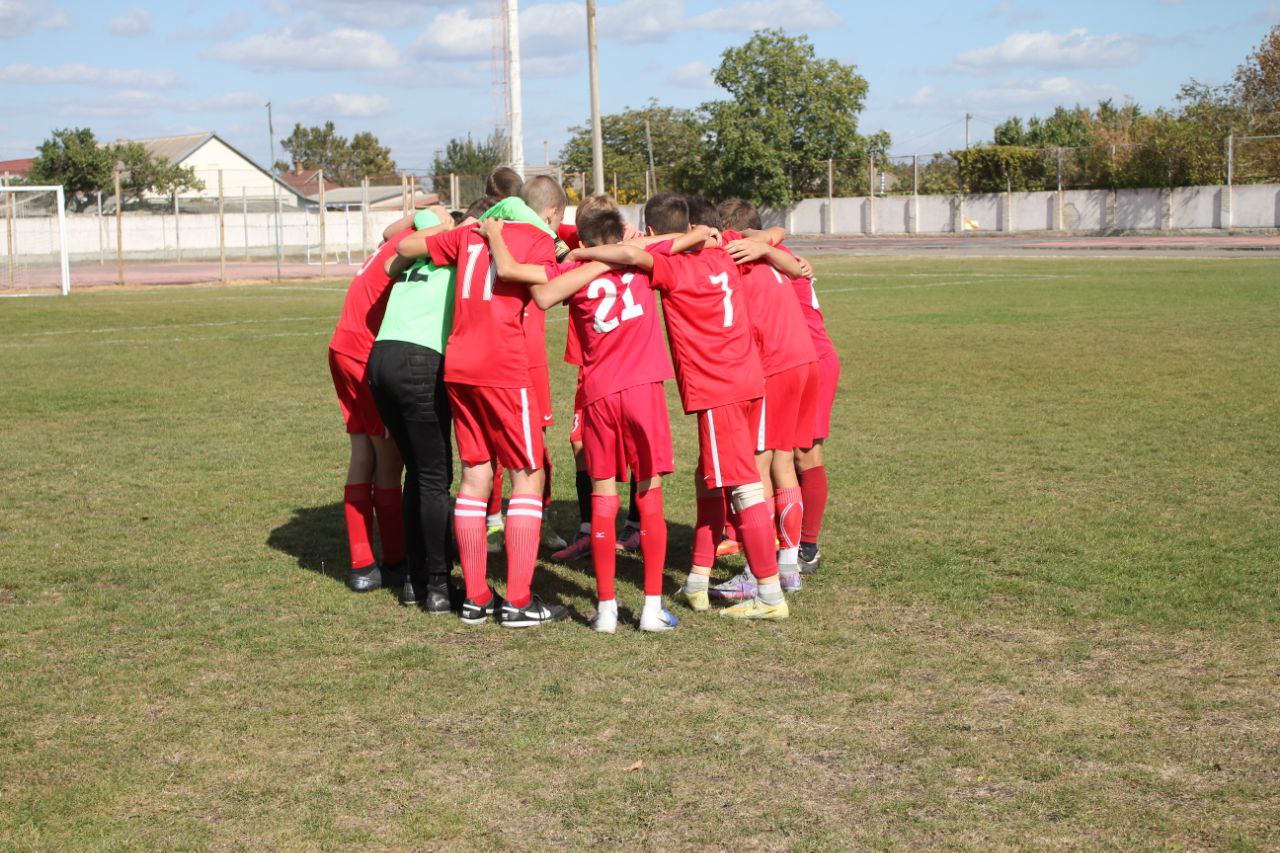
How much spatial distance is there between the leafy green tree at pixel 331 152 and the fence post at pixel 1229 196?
78.6 meters

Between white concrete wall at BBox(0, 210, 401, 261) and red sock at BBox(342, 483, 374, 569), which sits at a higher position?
white concrete wall at BBox(0, 210, 401, 261)

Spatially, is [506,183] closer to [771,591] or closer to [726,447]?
[726,447]

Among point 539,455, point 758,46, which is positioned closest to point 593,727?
point 539,455

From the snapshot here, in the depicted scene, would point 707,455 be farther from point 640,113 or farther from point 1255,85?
point 640,113

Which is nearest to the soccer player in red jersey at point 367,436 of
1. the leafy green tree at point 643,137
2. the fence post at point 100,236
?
the fence post at point 100,236

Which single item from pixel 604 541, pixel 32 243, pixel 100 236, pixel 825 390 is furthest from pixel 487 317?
pixel 32 243

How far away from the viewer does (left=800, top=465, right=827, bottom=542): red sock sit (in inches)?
275

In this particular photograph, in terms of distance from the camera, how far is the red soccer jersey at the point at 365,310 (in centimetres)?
658

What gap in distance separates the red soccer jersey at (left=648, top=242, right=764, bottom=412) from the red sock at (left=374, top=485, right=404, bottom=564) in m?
1.79

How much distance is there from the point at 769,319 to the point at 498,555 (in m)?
2.23

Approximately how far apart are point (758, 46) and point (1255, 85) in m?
26.7

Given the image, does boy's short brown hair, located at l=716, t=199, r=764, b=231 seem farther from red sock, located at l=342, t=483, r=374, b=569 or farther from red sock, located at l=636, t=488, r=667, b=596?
red sock, located at l=342, t=483, r=374, b=569

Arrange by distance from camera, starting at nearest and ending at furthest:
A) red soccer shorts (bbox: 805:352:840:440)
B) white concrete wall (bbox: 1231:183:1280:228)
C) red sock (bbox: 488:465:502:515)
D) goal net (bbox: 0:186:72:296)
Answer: red soccer shorts (bbox: 805:352:840:440) → red sock (bbox: 488:465:502:515) → goal net (bbox: 0:186:72:296) → white concrete wall (bbox: 1231:183:1280:228)

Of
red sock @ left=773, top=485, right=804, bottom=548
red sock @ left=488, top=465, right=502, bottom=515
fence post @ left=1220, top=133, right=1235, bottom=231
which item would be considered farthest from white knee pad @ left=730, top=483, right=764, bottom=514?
fence post @ left=1220, top=133, right=1235, bottom=231
